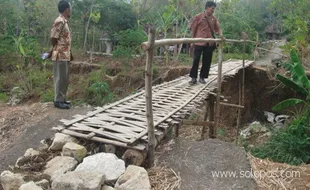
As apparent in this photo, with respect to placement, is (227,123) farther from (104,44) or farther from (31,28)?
(31,28)

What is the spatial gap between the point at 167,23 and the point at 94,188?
809cm

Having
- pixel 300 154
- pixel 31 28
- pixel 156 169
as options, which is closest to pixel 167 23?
pixel 31 28

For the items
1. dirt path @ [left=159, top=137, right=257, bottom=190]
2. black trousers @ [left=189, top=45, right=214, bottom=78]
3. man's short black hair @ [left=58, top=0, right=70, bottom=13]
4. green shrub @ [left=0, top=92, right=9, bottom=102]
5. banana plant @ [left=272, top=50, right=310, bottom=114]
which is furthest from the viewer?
green shrub @ [left=0, top=92, right=9, bottom=102]

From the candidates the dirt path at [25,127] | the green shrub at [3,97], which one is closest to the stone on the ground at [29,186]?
the dirt path at [25,127]

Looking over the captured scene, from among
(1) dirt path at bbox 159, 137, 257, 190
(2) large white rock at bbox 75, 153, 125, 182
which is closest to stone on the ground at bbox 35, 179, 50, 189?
(2) large white rock at bbox 75, 153, 125, 182

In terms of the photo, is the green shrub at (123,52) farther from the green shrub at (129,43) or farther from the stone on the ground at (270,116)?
the stone on the ground at (270,116)

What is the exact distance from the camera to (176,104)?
4414mm

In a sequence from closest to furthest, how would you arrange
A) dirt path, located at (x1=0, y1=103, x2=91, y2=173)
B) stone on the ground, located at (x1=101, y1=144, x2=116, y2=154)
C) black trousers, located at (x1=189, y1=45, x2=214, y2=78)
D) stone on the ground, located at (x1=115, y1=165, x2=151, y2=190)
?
stone on the ground, located at (x1=115, y1=165, x2=151, y2=190), stone on the ground, located at (x1=101, y1=144, x2=116, y2=154), dirt path, located at (x1=0, y1=103, x2=91, y2=173), black trousers, located at (x1=189, y1=45, x2=214, y2=78)

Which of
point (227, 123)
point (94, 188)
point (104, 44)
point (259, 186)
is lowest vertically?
point (227, 123)

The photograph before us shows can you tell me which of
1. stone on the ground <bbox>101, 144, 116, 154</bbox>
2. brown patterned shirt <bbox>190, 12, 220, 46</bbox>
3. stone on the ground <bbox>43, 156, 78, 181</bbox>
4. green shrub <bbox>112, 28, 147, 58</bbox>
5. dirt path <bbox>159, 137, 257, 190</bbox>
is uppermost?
brown patterned shirt <bbox>190, 12, 220, 46</bbox>

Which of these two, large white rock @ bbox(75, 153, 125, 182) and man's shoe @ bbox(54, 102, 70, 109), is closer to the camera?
large white rock @ bbox(75, 153, 125, 182)

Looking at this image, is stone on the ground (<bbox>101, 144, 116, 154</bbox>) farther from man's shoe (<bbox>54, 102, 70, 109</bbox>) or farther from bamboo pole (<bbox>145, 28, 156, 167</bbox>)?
man's shoe (<bbox>54, 102, 70, 109</bbox>)

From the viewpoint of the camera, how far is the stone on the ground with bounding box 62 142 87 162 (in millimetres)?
2886

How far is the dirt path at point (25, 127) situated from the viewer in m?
3.66
